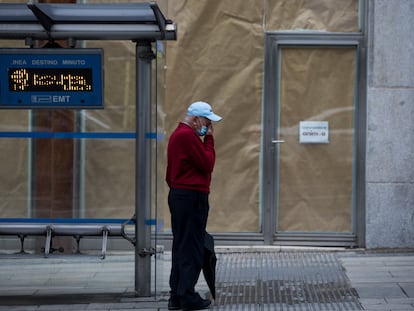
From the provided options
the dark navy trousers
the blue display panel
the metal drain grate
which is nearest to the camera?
the dark navy trousers

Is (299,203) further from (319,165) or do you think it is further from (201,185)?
(201,185)

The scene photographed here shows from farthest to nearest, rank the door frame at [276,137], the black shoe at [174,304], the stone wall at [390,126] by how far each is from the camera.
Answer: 1. the door frame at [276,137]
2. the stone wall at [390,126]
3. the black shoe at [174,304]

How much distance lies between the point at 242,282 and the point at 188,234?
5.58ft

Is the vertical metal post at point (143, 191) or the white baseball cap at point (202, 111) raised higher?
the white baseball cap at point (202, 111)

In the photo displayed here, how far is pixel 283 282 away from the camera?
9375mm

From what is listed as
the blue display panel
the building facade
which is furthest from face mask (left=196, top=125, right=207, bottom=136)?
the building facade

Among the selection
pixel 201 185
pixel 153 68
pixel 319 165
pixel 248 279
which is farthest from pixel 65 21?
pixel 319 165

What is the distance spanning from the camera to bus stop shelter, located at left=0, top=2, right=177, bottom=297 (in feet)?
27.1

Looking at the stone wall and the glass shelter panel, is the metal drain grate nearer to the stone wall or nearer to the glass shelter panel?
the glass shelter panel

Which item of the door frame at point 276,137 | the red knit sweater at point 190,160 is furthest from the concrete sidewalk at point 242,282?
the red knit sweater at point 190,160

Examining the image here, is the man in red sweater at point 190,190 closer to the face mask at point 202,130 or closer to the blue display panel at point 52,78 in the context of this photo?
the face mask at point 202,130

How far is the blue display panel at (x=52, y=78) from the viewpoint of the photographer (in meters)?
8.70

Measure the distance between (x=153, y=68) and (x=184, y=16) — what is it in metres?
2.68

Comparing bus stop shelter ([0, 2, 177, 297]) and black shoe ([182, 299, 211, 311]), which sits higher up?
bus stop shelter ([0, 2, 177, 297])
